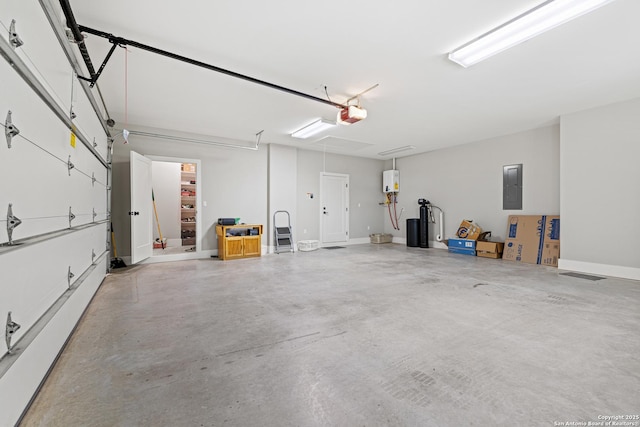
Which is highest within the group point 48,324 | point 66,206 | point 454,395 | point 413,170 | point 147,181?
point 413,170

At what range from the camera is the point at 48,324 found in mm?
1816

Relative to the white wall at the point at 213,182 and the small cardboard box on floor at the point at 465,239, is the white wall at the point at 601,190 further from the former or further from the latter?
the white wall at the point at 213,182

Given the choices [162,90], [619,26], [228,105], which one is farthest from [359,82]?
[162,90]

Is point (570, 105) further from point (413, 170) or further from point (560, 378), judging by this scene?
point (560, 378)

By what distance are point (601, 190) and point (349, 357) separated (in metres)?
5.56

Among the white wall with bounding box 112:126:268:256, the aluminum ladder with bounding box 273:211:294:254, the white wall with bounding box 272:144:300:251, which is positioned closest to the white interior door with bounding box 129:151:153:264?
the white wall with bounding box 112:126:268:256

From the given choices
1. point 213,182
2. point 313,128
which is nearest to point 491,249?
point 313,128

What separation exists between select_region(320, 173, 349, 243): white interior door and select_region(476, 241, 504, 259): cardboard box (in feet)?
12.5

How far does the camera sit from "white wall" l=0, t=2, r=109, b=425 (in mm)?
1329

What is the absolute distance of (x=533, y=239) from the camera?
19.1 feet

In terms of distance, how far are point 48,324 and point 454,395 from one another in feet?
8.81

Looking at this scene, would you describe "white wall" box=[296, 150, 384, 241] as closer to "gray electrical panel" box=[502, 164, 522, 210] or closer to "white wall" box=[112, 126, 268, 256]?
"white wall" box=[112, 126, 268, 256]

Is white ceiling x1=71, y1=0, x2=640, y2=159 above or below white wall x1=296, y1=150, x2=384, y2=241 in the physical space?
above

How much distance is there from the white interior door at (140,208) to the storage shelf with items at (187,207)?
313 cm
